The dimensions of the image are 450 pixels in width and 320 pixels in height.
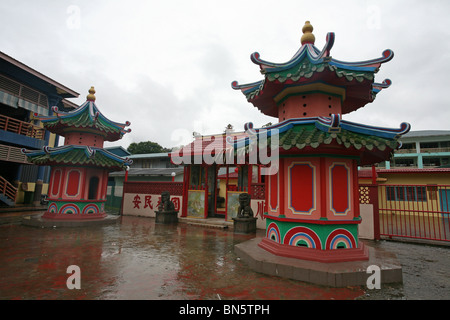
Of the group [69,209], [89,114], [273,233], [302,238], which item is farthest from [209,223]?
[89,114]

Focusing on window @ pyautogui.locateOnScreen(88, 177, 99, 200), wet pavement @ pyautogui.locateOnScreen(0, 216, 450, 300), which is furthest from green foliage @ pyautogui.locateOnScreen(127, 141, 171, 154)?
wet pavement @ pyautogui.locateOnScreen(0, 216, 450, 300)

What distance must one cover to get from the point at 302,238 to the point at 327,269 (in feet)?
3.31

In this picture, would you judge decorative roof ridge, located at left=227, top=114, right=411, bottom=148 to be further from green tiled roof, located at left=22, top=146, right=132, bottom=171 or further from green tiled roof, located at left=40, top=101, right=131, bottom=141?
green tiled roof, located at left=40, top=101, right=131, bottom=141

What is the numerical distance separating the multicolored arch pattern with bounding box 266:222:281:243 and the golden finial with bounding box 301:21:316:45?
516cm

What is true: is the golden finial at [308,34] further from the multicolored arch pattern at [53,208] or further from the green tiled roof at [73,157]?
the multicolored arch pattern at [53,208]

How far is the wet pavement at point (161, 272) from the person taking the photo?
4301 millimetres

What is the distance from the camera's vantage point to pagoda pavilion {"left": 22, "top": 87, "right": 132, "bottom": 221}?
1186cm

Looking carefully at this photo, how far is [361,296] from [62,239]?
9539 mm

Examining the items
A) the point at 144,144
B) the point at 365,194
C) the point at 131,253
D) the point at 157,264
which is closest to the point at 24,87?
the point at 131,253

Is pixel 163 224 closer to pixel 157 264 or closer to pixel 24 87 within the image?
pixel 157 264

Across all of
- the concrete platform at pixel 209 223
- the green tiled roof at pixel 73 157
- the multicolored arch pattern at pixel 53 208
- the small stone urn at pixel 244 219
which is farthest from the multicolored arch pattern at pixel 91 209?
the small stone urn at pixel 244 219

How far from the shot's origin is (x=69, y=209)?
39.9 feet
